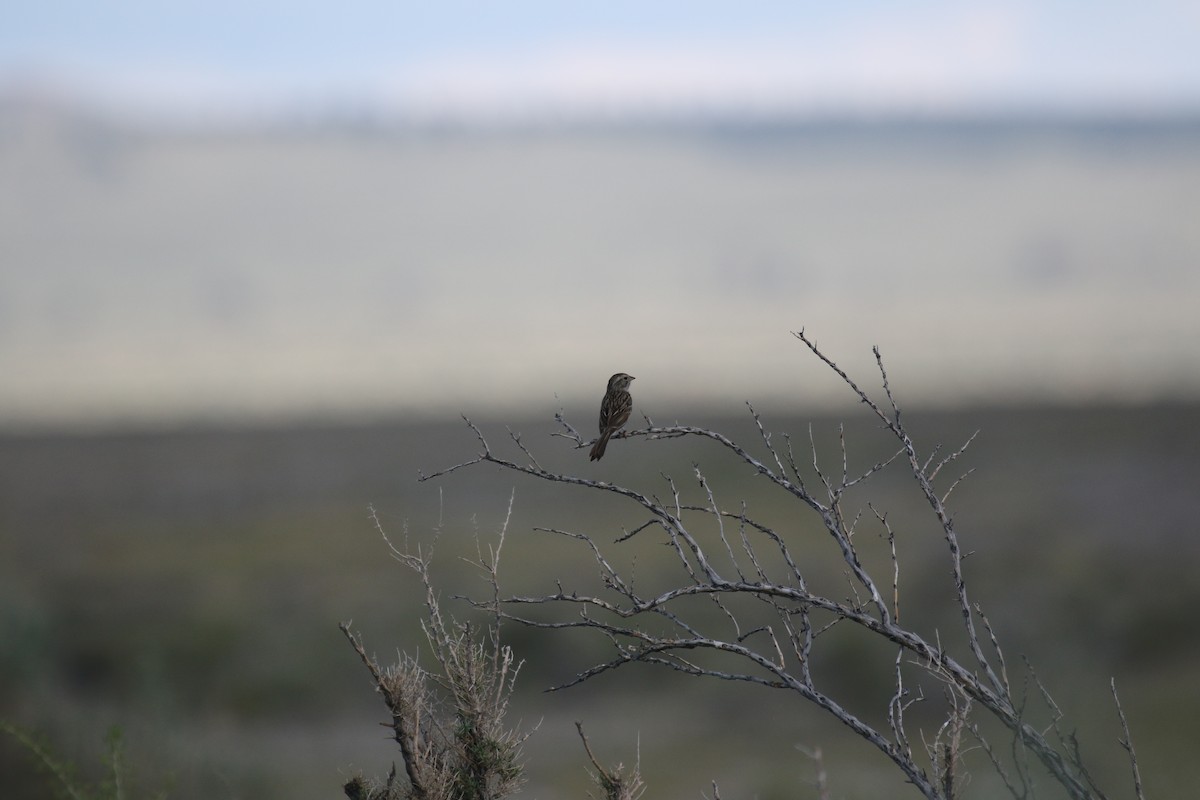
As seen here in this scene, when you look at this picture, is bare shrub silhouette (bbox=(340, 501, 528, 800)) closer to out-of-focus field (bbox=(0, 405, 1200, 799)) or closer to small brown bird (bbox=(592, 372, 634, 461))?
small brown bird (bbox=(592, 372, 634, 461))

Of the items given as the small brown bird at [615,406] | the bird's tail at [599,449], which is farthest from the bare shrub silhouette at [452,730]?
the small brown bird at [615,406]

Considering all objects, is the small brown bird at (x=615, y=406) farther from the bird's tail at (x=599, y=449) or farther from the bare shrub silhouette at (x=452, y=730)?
the bare shrub silhouette at (x=452, y=730)

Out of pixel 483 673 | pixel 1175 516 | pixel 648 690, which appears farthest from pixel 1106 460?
pixel 483 673

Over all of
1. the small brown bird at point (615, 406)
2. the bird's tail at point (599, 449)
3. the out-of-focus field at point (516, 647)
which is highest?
Result: the small brown bird at point (615, 406)

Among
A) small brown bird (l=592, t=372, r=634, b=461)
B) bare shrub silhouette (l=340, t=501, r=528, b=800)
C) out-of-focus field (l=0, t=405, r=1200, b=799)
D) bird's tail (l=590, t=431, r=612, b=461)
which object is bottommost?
out-of-focus field (l=0, t=405, r=1200, b=799)

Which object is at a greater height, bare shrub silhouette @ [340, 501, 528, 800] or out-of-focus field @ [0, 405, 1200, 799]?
bare shrub silhouette @ [340, 501, 528, 800]

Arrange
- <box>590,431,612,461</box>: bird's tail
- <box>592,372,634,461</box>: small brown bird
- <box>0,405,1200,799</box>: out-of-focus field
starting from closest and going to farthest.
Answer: <box>590,431,612,461</box>: bird's tail
<box>592,372,634,461</box>: small brown bird
<box>0,405,1200,799</box>: out-of-focus field

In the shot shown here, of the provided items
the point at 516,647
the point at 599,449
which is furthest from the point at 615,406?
the point at 516,647

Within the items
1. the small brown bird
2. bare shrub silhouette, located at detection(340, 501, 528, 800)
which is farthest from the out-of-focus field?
bare shrub silhouette, located at detection(340, 501, 528, 800)

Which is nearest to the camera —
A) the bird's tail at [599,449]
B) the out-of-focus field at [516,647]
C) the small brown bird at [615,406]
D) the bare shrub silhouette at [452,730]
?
the bare shrub silhouette at [452,730]

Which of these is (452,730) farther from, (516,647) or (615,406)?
(516,647)

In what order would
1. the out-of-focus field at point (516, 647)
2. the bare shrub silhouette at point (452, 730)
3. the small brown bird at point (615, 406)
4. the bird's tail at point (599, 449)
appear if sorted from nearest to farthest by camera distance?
the bare shrub silhouette at point (452, 730), the bird's tail at point (599, 449), the small brown bird at point (615, 406), the out-of-focus field at point (516, 647)

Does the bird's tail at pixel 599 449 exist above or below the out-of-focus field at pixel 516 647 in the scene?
above

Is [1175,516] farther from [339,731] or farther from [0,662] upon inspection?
[0,662]
